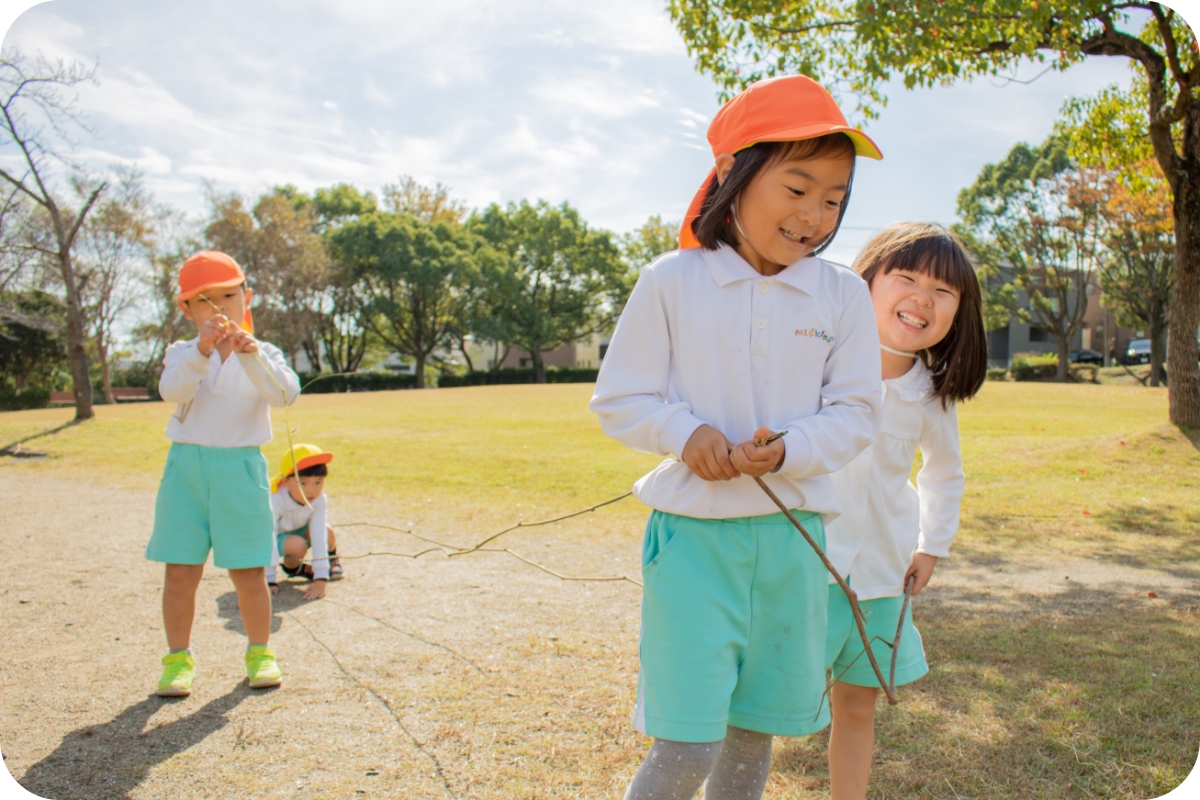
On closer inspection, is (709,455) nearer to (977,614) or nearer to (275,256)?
(977,614)

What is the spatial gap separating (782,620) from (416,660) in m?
2.27

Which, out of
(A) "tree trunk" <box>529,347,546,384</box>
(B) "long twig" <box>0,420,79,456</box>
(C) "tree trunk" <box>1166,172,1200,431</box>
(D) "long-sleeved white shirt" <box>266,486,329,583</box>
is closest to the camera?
(D) "long-sleeved white shirt" <box>266,486,329,583</box>

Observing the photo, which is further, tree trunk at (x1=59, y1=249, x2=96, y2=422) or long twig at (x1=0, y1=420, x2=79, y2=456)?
tree trunk at (x1=59, y1=249, x2=96, y2=422)

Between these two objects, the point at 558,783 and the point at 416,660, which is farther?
the point at 416,660

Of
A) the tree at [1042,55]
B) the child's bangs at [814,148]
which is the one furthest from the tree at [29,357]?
the child's bangs at [814,148]

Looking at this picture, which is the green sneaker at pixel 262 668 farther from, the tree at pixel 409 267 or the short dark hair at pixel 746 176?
the tree at pixel 409 267

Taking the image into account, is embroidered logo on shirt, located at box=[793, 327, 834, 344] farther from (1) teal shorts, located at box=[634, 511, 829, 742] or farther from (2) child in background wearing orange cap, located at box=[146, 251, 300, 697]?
(2) child in background wearing orange cap, located at box=[146, 251, 300, 697]

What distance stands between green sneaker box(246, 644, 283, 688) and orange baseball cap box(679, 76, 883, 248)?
8.78 feet

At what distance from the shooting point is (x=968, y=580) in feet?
16.6

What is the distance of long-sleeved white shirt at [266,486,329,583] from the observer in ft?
15.9

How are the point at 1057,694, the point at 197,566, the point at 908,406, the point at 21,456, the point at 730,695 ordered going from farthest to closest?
the point at 21,456 < the point at 197,566 < the point at 1057,694 < the point at 908,406 < the point at 730,695

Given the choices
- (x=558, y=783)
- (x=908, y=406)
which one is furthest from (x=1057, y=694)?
(x=558, y=783)

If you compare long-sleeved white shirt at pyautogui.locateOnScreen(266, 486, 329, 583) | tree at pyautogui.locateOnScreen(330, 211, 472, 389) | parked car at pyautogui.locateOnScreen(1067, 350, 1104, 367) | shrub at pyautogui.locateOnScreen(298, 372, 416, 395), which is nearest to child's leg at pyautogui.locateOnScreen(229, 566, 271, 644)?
long-sleeved white shirt at pyautogui.locateOnScreen(266, 486, 329, 583)

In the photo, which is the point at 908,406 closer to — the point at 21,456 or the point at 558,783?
the point at 558,783
